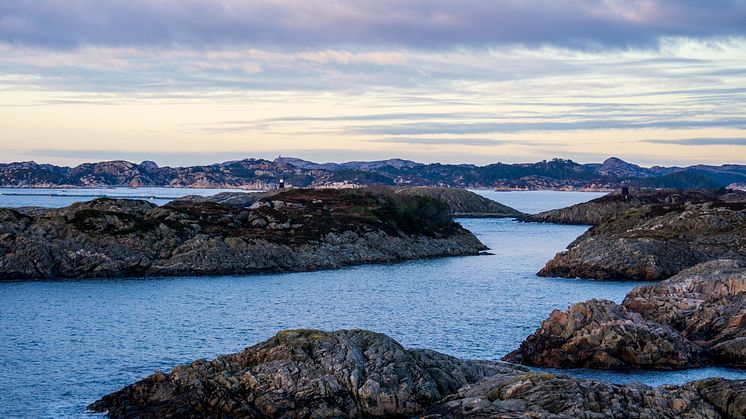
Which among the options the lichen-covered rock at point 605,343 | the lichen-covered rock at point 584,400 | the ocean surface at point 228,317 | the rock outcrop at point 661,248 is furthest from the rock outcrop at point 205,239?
the lichen-covered rock at point 584,400

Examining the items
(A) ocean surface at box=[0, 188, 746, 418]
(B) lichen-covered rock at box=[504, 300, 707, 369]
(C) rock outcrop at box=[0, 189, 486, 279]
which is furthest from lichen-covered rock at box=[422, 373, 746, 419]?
(C) rock outcrop at box=[0, 189, 486, 279]

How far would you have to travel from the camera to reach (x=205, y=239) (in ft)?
229

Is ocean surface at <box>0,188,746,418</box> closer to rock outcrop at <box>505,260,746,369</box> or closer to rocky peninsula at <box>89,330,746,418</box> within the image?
rock outcrop at <box>505,260,746,369</box>

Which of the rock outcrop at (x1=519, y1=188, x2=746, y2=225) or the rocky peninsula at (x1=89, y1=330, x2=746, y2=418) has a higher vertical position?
the rocky peninsula at (x1=89, y1=330, x2=746, y2=418)

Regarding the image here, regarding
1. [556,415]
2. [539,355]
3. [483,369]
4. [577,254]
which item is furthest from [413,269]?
[556,415]

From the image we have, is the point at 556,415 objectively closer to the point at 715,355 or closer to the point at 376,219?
the point at 715,355

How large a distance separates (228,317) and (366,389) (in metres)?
22.5

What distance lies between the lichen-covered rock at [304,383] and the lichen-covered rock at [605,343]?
21.7ft

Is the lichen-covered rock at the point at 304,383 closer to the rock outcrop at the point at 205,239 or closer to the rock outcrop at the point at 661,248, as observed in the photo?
the rock outcrop at the point at 205,239

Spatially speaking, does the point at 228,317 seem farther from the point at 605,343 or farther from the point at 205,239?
the point at 205,239

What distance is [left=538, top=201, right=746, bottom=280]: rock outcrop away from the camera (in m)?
64.0

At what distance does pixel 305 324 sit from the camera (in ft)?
139

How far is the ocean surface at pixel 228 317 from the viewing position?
1138 inches

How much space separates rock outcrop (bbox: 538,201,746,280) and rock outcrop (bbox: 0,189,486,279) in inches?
741
